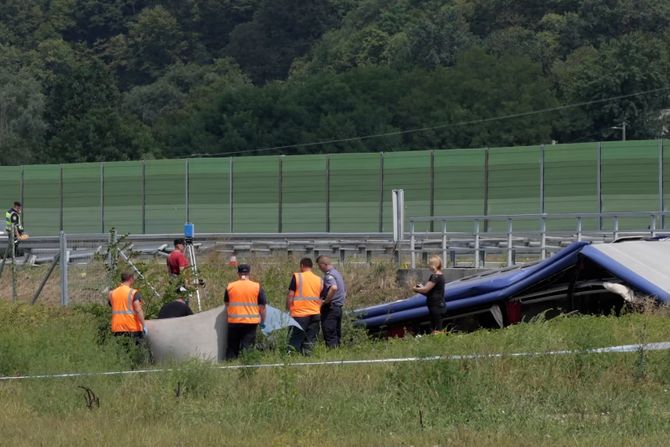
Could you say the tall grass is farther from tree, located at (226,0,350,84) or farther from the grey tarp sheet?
tree, located at (226,0,350,84)

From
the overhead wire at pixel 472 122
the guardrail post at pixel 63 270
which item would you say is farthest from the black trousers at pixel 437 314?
the overhead wire at pixel 472 122

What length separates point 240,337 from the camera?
19422mm

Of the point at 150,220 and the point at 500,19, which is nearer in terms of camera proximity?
the point at 150,220

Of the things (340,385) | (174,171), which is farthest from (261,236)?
(340,385)

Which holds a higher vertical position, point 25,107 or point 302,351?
point 25,107

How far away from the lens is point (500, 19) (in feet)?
422

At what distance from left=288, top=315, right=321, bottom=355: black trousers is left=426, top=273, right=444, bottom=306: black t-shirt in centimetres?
158

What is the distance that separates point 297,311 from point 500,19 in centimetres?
11077

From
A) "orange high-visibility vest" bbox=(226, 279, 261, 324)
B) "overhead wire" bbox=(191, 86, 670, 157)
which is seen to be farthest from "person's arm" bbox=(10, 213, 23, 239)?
"overhead wire" bbox=(191, 86, 670, 157)

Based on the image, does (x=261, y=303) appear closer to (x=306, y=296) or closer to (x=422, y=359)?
(x=306, y=296)

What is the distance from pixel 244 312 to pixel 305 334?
3.90 ft

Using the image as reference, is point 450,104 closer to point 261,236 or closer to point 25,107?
point 25,107

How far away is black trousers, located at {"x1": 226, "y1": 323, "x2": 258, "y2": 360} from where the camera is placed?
63.5 ft

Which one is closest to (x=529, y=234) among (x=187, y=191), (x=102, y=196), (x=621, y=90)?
(x=187, y=191)
